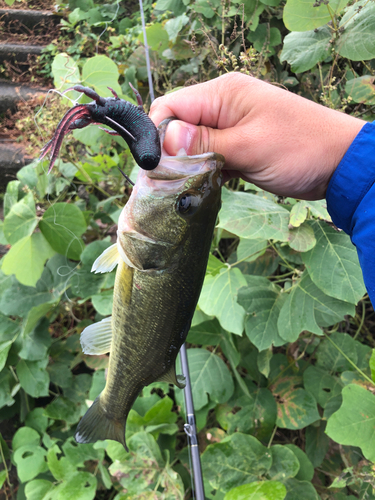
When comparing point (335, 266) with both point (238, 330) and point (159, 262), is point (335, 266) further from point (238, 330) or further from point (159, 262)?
point (159, 262)

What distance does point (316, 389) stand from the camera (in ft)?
6.81

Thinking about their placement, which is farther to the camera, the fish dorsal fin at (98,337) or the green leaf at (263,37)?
the green leaf at (263,37)

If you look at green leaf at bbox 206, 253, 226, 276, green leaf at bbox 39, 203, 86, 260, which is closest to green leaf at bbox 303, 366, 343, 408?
green leaf at bbox 206, 253, 226, 276

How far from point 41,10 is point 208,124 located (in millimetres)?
7516

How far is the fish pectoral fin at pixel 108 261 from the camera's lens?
1108 mm

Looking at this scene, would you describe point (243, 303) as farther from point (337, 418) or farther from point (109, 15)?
point (109, 15)

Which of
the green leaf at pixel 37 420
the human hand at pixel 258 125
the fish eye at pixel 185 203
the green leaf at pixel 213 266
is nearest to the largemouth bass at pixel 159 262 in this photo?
the fish eye at pixel 185 203

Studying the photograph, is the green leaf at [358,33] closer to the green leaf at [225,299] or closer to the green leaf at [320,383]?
the green leaf at [225,299]

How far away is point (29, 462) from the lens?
2361 millimetres

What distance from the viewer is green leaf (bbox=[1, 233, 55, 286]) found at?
2107mm

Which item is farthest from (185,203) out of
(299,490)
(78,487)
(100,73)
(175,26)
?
(175,26)

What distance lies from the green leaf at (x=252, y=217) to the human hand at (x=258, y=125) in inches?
16.9

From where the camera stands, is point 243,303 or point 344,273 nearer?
point 344,273

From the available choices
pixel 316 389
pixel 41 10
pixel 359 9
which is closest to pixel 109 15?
pixel 41 10
